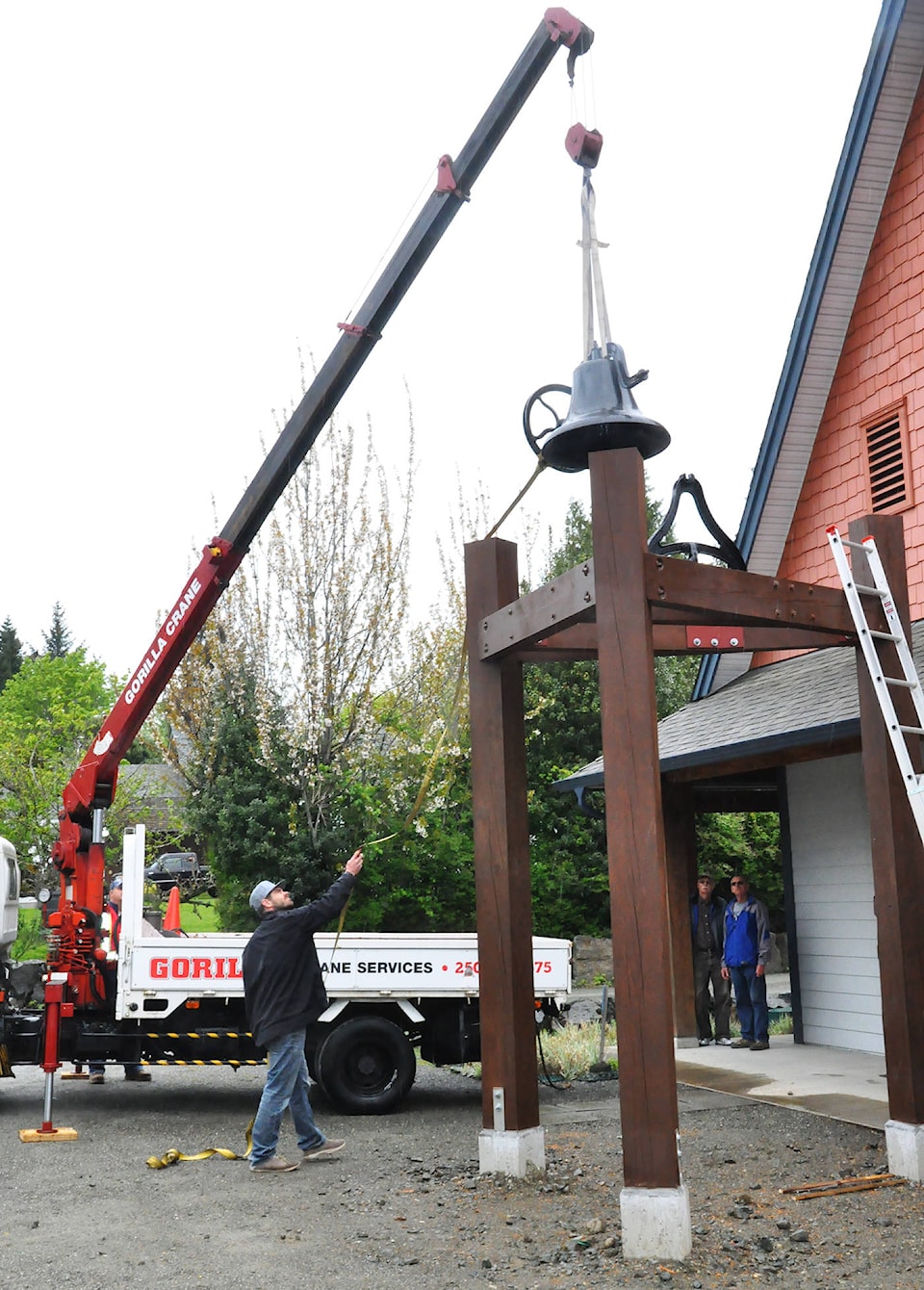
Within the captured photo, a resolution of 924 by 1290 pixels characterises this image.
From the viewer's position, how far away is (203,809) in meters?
19.2

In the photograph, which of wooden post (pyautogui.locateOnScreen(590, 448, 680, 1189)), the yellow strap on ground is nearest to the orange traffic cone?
the yellow strap on ground

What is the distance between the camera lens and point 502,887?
23.2 feet

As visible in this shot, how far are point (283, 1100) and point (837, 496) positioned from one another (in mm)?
7734

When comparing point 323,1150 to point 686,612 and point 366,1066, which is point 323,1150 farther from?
point 686,612

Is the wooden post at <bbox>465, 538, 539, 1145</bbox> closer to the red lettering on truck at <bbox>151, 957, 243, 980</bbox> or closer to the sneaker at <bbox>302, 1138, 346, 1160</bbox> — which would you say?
the sneaker at <bbox>302, 1138, 346, 1160</bbox>

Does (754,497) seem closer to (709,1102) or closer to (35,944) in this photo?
(709,1102)

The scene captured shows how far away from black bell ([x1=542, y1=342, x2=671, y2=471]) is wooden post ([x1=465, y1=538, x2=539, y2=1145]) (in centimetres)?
134

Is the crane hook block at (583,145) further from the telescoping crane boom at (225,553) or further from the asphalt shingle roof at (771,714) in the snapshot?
the asphalt shingle roof at (771,714)

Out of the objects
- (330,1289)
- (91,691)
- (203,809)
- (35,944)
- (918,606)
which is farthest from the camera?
(91,691)

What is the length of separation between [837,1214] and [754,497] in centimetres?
756

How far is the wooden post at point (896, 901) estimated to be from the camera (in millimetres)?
6660

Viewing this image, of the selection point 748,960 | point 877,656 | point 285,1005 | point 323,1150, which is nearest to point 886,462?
point 748,960

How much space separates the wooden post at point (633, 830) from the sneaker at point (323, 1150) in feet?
10.3

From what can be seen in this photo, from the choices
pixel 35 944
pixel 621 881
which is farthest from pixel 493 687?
pixel 35 944
